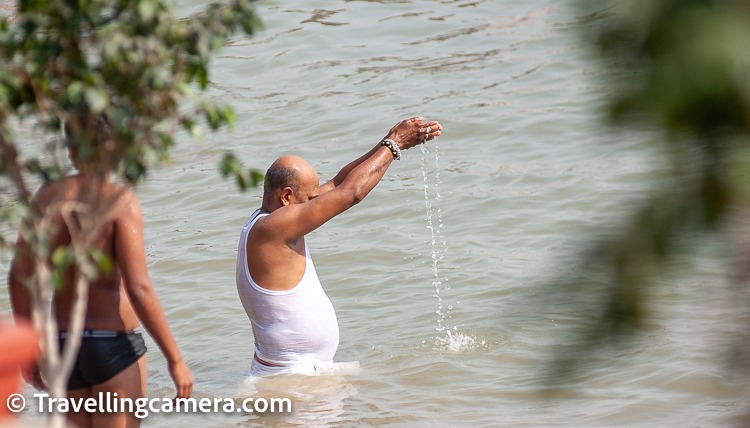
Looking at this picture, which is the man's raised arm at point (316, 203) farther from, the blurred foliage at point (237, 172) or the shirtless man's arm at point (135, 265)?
the blurred foliage at point (237, 172)

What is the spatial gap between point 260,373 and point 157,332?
149 centimetres

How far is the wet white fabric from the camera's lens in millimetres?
4438

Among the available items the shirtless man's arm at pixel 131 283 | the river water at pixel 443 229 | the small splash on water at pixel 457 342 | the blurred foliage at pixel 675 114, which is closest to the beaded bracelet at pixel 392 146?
the river water at pixel 443 229

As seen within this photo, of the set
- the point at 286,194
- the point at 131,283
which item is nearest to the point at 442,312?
→ the point at 286,194

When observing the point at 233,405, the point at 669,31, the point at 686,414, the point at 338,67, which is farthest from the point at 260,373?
the point at 338,67

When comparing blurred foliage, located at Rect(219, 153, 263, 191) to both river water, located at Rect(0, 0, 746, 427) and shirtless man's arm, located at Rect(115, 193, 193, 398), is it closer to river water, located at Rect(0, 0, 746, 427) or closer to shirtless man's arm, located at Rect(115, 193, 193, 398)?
river water, located at Rect(0, 0, 746, 427)

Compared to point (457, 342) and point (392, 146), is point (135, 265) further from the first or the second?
point (457, 342)

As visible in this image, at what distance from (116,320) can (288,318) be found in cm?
133

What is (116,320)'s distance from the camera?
3256 mm

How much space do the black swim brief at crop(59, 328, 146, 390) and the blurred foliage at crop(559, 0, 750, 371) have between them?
2.86m

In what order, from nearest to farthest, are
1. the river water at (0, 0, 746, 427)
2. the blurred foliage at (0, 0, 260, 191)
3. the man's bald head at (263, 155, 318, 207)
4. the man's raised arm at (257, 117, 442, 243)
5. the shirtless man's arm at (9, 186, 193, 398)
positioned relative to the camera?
the river water at (0, 0, 746, 427) < the blurred foliage at (0, 0, 260, 191) < the shirtless man's arm at (9, 186, 193, 398) < the man's raised arm at (257, 117, 442, 243) < the man's bald head at (263, 155, 318, 207)

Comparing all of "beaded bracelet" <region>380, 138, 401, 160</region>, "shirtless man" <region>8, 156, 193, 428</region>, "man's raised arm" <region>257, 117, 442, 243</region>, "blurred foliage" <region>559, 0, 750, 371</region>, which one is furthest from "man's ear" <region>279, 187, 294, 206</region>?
"blurred foliage" <region>559, 0, 750, 371</region>

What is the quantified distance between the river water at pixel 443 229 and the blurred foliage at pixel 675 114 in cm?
2

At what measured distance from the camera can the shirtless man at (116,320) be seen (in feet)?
10.2
